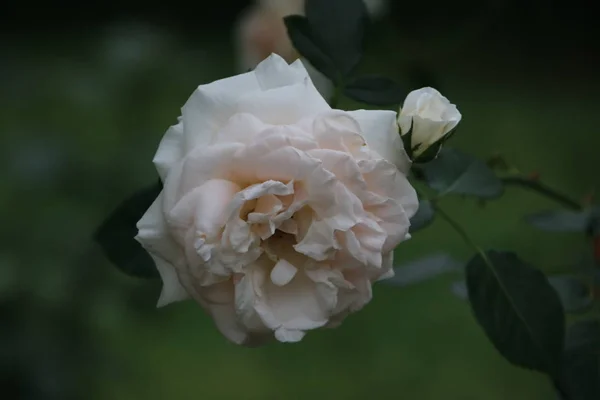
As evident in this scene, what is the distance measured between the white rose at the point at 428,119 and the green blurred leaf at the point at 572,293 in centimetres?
23

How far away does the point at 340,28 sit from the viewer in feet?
1.36

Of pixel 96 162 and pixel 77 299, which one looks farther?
pixel 96 162

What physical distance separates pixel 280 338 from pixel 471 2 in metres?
0.94

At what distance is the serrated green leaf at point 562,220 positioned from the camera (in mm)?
Result: 523

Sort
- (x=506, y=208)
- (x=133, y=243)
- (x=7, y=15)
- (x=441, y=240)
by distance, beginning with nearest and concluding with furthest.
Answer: (x=133, y=243)
(x=441, y=240)
(x=506, y=208)
(x=7, y=15)

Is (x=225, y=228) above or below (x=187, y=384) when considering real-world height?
above

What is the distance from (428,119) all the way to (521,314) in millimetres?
133

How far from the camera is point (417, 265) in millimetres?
557

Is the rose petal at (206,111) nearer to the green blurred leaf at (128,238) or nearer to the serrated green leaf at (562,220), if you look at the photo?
the green blurred leaf at (128,238)

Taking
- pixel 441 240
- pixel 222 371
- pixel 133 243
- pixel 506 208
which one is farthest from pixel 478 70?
pixel 133 243

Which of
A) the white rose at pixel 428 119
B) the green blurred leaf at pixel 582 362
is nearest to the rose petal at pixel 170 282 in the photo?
the white rose at pixel 428 119

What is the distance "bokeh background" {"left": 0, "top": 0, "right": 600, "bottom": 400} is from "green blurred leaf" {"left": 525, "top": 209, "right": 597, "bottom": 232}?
0.47 feet

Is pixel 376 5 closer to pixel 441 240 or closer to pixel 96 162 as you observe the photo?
pixel 96 162

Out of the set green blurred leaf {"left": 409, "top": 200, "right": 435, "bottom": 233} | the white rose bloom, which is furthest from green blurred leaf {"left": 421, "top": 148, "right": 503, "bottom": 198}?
the white rose bloom
